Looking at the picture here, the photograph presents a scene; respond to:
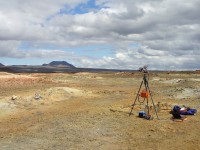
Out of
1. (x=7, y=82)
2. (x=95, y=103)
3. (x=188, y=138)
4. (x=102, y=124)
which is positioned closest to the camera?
(x=188, y=138)

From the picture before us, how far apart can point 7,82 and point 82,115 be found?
30421mm

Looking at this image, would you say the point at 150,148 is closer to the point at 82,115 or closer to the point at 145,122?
the point at 145,122

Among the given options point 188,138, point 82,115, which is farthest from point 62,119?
point 188,138

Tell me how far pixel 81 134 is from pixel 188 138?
511 cm

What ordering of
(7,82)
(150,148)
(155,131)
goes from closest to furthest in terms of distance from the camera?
(150,148) → (155,131) → (7,82)

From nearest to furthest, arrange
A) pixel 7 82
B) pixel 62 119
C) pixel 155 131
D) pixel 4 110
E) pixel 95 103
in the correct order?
1. pixel 155 131
2. pixel 62 119
3. pixel 4 110
4. pixel 95 103
5. pixel 7 82

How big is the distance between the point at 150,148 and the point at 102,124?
5.16m

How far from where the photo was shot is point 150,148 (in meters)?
16.2

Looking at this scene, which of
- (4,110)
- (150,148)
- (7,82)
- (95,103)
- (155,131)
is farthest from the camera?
(7,82)

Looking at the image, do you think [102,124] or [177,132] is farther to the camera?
[102,124]

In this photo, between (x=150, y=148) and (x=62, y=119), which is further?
(x=62, y=119)

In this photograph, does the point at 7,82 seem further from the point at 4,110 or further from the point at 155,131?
the point at 155,131

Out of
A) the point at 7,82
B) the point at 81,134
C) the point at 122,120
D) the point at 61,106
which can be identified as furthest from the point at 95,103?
the point at 7,82

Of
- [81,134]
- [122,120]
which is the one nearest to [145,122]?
[122,120]
